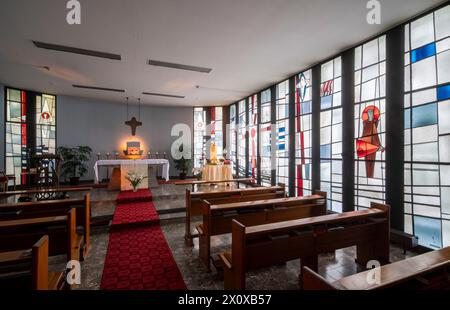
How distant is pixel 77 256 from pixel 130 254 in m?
0.60

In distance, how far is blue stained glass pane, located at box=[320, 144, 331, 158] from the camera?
15.2ft

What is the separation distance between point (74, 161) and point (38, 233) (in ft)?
20.7

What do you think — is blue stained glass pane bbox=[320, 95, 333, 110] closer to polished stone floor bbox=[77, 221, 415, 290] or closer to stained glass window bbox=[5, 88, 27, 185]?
polished stone floor bbox=[77, 221, 415, 290]

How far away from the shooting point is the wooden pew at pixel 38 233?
2.12 metres

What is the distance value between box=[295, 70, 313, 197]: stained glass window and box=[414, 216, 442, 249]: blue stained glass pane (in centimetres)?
218

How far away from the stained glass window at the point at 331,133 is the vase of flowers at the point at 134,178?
4.75 m

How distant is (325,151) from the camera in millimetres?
4727

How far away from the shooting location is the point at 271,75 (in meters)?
5.68

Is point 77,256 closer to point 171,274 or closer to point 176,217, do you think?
point 171,274

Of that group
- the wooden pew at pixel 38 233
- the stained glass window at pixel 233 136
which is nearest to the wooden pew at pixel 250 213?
the wooden pew at pixel 38 233

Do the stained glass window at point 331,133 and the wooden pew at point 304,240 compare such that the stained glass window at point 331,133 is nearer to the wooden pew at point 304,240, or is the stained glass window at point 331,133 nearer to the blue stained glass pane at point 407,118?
the blue stained glass pane at point 407,118

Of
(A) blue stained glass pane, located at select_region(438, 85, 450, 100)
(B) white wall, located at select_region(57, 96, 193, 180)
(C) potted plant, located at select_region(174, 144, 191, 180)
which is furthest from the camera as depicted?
(C) potted plant, located at select_region(174, 144, 191, 180)

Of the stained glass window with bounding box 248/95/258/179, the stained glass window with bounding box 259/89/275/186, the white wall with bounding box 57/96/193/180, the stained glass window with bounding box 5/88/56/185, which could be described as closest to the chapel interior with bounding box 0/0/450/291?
the stained glass window with bounding box 5/88/56/185
